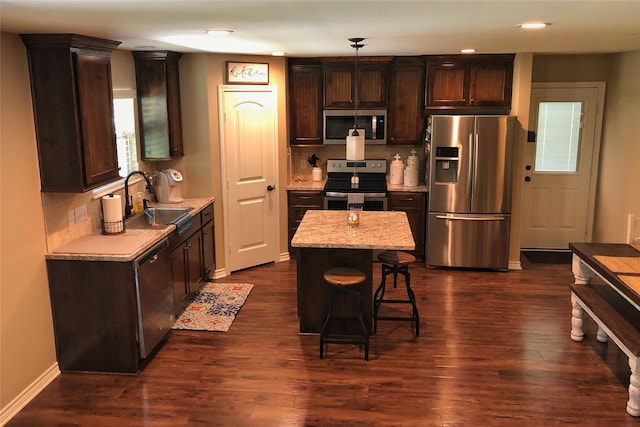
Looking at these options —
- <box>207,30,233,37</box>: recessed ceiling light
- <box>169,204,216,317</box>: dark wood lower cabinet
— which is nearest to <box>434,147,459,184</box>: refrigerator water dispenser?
<box>169,204,216,317</box>: dark wood lower cabinet

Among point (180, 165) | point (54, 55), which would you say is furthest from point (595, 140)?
point (54, 55)

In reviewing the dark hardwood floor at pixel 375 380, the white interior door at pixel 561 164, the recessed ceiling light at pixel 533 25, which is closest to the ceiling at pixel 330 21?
the recessed ceiling light at pixel 533 25

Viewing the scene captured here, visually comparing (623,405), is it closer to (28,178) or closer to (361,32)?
(361,32)

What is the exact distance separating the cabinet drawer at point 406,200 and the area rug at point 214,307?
193 centimetres

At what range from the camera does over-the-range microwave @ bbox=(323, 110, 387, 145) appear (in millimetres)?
6520

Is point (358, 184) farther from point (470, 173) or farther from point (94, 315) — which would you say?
point (94, 315)

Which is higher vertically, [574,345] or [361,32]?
[361,32]

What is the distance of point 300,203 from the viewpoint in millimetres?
6535

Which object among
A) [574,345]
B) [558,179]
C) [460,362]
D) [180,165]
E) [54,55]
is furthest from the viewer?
[558,179]

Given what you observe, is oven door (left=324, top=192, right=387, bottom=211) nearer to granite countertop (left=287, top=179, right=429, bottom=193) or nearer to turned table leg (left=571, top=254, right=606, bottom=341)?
granite countertop (left=287, top=179, right=429, bottom=193)

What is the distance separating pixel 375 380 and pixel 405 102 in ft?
11.9

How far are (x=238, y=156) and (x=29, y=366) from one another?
3.02 m

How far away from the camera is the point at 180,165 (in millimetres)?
5820

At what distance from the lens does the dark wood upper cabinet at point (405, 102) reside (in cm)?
637
